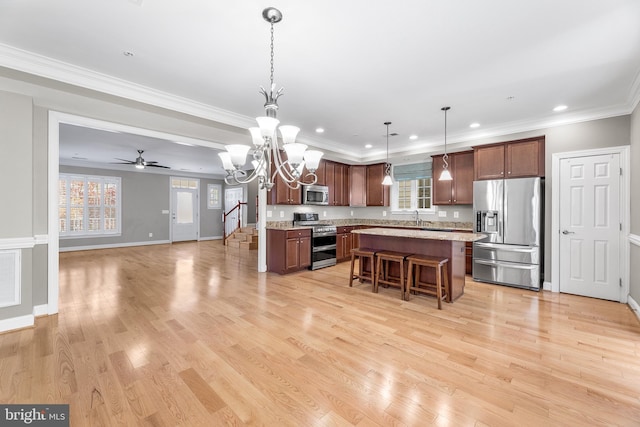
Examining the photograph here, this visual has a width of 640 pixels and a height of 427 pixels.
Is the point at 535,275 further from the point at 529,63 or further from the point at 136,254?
the point at 136,254

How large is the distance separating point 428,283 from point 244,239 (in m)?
6.08

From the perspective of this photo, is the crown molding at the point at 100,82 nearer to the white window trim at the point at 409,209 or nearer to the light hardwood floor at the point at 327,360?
the light hardwood floor at the point at 327,360

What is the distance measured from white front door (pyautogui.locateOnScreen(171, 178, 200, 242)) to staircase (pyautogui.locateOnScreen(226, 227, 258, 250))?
2207 mm

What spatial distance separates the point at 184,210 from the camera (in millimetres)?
10062

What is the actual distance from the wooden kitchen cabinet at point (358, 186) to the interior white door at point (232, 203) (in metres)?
4.81

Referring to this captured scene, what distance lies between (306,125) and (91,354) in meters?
4.16

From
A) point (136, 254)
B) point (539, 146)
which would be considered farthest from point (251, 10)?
point (136, 254)

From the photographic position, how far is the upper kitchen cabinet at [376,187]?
22.4 ft

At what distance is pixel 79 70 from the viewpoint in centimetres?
298

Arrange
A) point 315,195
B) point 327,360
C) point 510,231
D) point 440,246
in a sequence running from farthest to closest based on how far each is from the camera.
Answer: point 315,195 → point 510,231 → point 440,246 → point 327,360

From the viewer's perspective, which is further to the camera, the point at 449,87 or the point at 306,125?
the point at 306,125

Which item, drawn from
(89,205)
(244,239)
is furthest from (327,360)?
(89,205)

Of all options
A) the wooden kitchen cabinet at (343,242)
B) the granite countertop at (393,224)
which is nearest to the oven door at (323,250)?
the wooden kitchen cabinet at (343,242)

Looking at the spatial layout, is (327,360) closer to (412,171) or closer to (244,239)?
(412,171)
